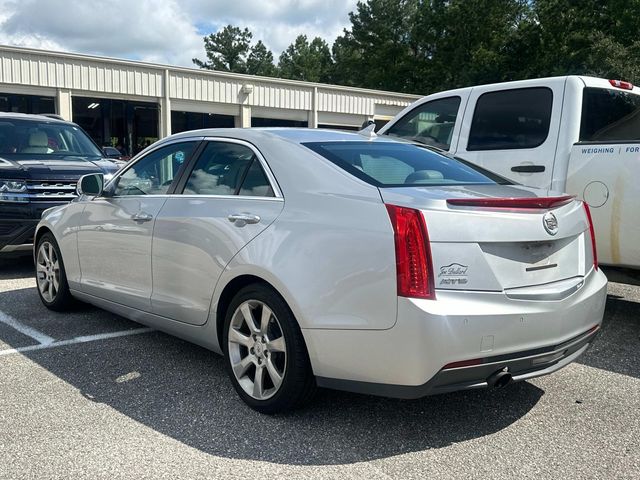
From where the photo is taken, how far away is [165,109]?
69.1 feet

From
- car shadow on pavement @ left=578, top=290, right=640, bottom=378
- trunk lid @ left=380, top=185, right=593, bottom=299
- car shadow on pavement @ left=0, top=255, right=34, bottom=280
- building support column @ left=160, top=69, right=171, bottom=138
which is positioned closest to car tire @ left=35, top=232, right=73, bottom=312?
car shadow on pavement @ left=0, top=255, right=34, bottom=280

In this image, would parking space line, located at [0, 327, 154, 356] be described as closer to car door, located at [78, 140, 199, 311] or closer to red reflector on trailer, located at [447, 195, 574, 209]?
car door, located at [78, 140, 199, 311]

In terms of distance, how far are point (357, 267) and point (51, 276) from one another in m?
3.72

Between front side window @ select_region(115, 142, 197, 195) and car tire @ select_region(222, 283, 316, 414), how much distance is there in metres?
1.26

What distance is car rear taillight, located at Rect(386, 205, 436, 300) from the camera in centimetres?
281

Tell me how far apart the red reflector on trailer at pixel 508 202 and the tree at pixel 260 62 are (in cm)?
6575

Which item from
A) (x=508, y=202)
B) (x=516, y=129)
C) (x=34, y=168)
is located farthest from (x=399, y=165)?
(x=34, y=168)

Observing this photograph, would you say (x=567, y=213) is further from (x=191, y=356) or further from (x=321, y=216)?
(x=191, y=356)

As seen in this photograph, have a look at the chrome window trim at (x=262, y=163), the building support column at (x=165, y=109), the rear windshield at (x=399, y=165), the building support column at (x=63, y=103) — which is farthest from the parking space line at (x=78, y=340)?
the building support column at (x=165, y=109)

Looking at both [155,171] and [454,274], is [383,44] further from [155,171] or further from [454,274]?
[454,274]

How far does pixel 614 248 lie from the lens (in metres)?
4.72

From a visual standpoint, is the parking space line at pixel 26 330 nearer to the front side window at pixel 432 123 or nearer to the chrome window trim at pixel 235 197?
the chrome window trim at pixel 235 197

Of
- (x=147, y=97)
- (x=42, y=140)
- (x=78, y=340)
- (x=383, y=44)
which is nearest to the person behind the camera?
(x=78, y=340)

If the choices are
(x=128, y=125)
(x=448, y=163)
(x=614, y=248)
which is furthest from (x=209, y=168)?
(x=128, y=125)
